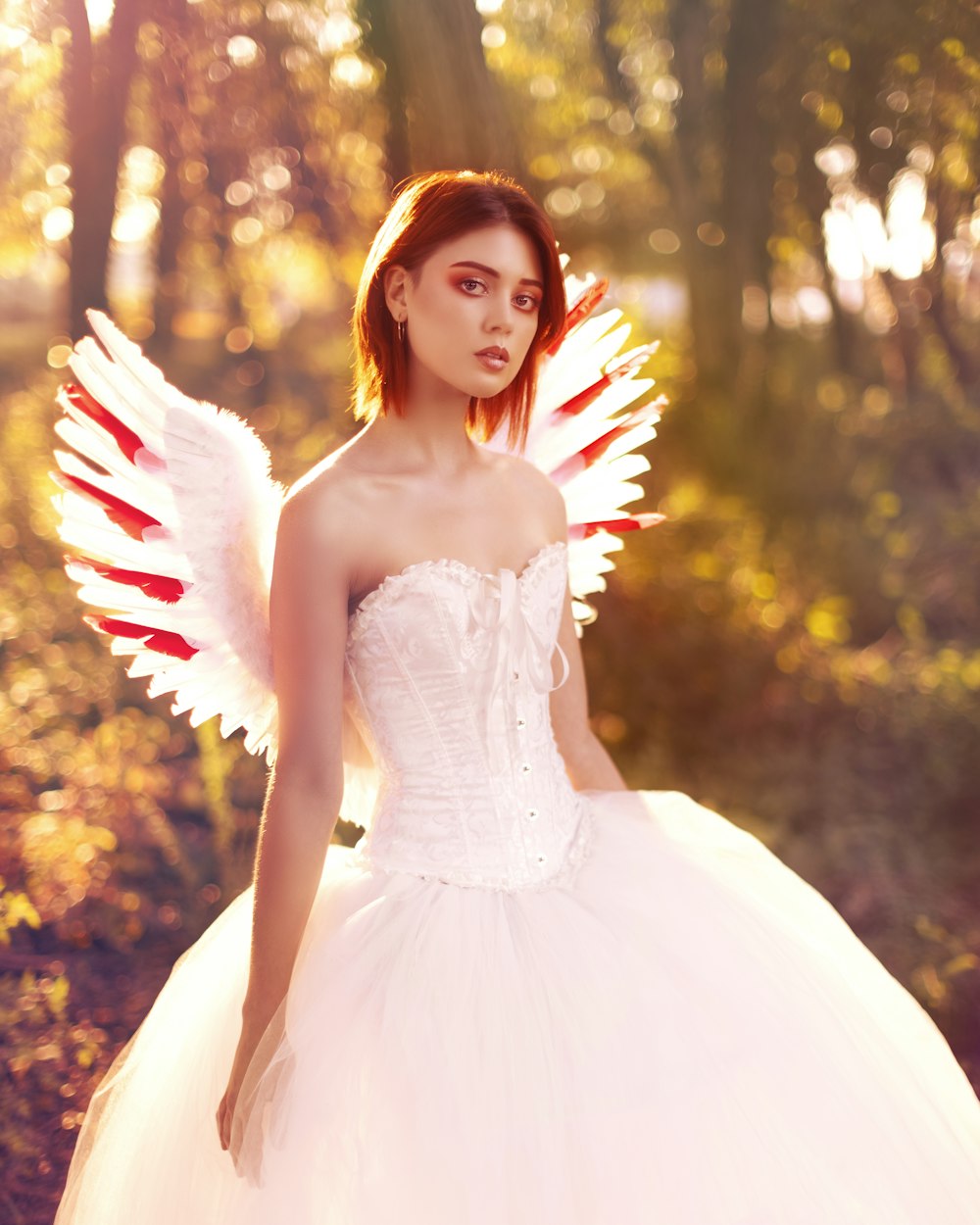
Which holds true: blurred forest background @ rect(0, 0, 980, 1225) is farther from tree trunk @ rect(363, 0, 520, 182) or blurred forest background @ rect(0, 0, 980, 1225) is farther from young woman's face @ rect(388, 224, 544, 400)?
young woman's face @ rect(388, 224, 544, 400)

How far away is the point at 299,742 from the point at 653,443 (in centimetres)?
673

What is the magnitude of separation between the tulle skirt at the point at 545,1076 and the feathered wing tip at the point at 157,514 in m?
0.54

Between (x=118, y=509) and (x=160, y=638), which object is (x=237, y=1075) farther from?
(x=118, y=509)

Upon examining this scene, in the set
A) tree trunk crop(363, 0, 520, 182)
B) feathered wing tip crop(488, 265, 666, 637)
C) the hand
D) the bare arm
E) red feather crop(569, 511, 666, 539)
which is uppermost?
tree trunk crop(363, 0, 520, 182)

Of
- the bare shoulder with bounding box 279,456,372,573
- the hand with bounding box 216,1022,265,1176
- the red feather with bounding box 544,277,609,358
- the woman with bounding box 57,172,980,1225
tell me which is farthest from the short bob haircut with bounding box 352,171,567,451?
the hand with bounding box 216,1022,265,1176

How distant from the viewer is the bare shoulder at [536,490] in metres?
2.34

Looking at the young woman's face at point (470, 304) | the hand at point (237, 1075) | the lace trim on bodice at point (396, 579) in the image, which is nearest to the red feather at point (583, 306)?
the young woman's face at point (470, 304)

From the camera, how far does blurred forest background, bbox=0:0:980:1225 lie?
419 centimetres

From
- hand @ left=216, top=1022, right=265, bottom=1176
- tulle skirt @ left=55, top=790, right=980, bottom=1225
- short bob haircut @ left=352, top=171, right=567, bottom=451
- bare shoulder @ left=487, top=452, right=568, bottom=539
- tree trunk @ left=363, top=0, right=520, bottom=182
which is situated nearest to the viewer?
tulle skirt @ left=55, top=790, right=980, bottom=1225

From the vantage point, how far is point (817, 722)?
18.5 feet

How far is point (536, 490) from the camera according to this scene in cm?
239

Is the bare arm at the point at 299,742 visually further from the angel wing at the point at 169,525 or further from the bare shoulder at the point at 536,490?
the bare shoulder at the point at 536,490

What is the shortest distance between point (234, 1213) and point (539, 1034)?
544mm

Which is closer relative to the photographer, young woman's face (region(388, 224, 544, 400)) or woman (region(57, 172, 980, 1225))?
woman (region(57, 172, 980, 1225))
